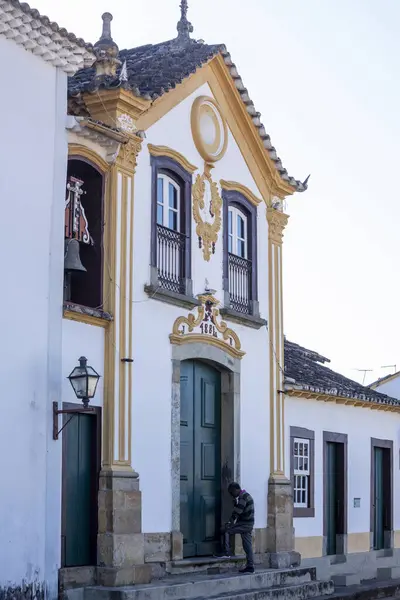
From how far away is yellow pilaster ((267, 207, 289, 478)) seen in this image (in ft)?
61.3

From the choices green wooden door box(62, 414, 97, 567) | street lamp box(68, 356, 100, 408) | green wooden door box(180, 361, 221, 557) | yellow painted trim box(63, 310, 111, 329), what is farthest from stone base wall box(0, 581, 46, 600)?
green wooden door box(180, 361, 221, 557)

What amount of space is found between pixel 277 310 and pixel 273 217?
5.15 ft

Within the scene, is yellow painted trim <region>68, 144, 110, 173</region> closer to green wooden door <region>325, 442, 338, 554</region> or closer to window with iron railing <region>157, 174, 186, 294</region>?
window with iron railing <region>157, 174, 186, 294</region>

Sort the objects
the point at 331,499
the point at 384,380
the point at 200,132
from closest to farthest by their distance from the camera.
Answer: the point at 200,132 → the point at 331,499 → the point at 384,380

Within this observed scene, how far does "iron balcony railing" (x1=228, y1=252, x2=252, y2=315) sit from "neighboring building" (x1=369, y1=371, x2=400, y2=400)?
17.6 meters

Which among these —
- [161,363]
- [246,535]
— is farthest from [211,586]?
[161,363]

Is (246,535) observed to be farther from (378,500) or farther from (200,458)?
(378,500)

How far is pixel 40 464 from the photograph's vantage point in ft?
42.3

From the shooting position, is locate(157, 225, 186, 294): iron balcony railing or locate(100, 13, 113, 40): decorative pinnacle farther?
locate(157, 225, 186, 294): iron balcony railing

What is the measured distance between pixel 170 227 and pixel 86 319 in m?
2.80

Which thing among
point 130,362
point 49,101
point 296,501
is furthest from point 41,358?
point 296,501

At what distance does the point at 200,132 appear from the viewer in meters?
17.2

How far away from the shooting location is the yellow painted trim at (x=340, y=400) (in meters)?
19.7

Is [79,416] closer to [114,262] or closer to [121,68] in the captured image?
[114,262]
